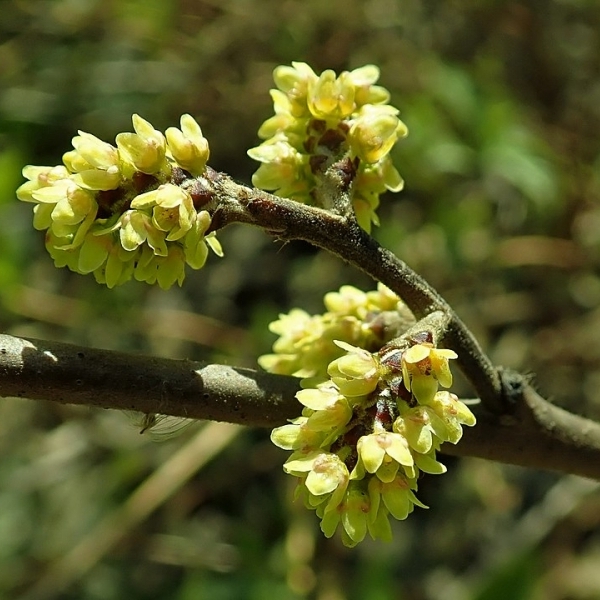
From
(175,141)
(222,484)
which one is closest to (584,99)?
(222,484)

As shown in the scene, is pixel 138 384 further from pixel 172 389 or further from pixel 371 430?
pixel 371 430

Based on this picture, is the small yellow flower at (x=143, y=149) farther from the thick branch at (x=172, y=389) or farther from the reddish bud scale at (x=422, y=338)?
the reddish bud scale at (x=422, y=338)

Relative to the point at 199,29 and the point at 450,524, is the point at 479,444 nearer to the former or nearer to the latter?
the point at 450,524

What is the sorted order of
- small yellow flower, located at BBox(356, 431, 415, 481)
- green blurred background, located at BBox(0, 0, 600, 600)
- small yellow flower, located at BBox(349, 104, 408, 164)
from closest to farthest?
small yellow flower, located at BBox(356, 431, 415, 481)
small yellow flower, located at BBox(349, 104, 408, 164)
green blurred background, located at BBox(0, 0, 600, 600)

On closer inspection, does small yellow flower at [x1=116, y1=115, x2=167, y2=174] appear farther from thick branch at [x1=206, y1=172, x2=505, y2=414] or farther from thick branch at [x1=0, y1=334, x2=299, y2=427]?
thick branch at [x1=0, y1=334, x2=299, y2=427]

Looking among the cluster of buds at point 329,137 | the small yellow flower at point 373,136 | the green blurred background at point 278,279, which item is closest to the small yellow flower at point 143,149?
the cluster of buds at point 329,137

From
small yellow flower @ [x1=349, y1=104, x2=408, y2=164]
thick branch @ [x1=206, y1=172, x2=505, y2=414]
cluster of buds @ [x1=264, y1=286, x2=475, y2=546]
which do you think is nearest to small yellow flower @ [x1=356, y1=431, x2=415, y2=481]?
cluster of buds @ [x1=264, y1=286, x2=475, y2=546]
